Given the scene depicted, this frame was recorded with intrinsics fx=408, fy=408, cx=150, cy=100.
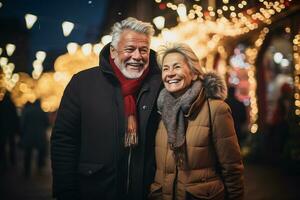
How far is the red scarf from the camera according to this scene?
12.3ft

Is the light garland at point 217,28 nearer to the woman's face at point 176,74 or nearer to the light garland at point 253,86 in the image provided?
the light garland at point 253,86

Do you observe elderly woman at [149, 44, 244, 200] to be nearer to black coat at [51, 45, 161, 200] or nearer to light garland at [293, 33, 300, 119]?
black coat at [51, 45, 161, 200]

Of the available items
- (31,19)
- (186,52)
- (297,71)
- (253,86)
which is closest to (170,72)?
(186,52)

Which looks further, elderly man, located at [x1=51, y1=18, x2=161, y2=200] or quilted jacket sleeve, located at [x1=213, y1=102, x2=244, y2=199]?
elderly man, located at [x1=51, y1=18, x2=161, y2=200]

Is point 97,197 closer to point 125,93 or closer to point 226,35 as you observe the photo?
point 125,93

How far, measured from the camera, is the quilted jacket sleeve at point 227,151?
3.68 m

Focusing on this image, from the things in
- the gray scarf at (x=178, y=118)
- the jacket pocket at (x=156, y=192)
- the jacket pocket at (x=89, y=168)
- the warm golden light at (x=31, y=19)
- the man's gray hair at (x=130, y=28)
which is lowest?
the jacket pocket at (x=156, y=192)

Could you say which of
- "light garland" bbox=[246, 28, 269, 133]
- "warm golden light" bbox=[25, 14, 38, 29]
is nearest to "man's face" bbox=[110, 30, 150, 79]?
"warm golden light" bbox=[25, 14, 38, 29]

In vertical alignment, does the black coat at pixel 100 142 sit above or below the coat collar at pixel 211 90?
below

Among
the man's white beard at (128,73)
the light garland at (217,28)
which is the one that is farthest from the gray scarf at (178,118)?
the light garland at (217,28)

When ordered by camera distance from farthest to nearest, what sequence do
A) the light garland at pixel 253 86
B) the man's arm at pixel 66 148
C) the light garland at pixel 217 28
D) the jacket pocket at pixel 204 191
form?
the light garland at pixel 253 86
the light garland at pixel 217 28
the man's arm at pixel 66 148
the jacket pocket at pixel 204 191

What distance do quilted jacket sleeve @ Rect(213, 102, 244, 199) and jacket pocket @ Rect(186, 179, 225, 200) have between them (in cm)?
13

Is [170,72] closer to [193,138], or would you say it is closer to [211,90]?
[211,90]

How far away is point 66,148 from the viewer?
3859 millimetres
